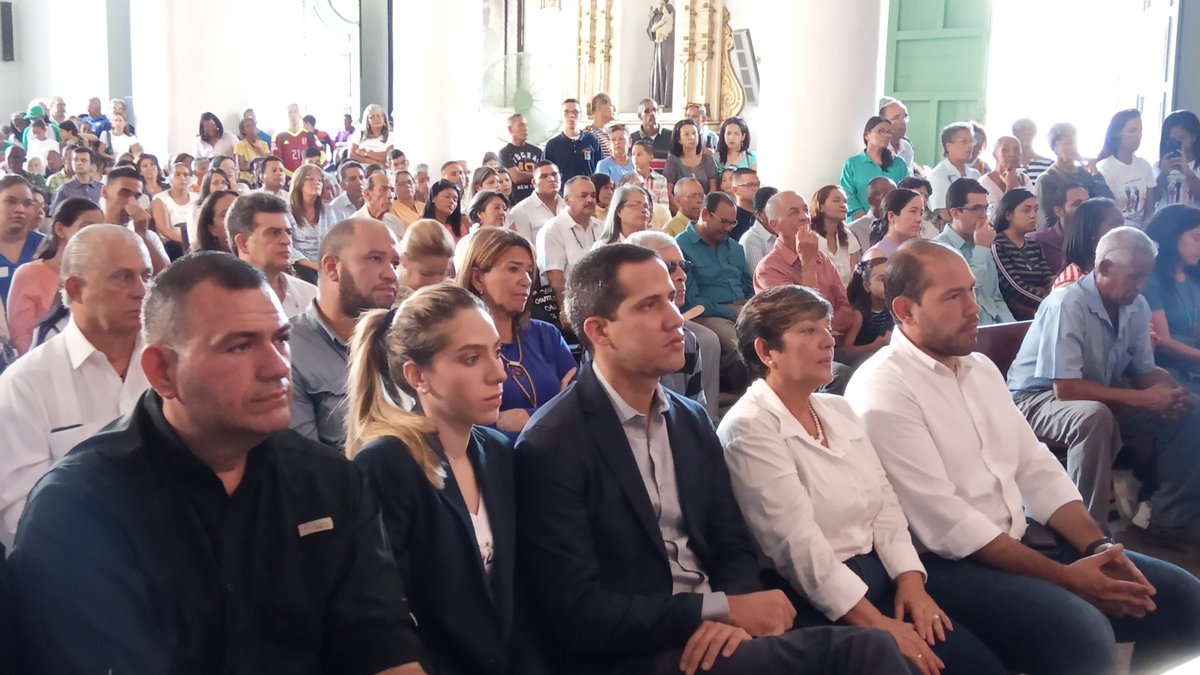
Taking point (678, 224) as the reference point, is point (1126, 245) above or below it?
above

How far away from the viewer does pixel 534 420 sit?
2.34 m

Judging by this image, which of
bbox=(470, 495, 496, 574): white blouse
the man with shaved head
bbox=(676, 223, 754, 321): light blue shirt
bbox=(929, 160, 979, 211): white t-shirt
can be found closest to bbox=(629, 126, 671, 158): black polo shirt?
Answer: bbox=(929, 160, 979, 211): white t-shirt

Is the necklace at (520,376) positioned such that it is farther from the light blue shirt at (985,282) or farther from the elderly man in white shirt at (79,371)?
the light blue shirt at (985,282)

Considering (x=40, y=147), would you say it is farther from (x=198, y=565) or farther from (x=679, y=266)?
(x=198, y=565)

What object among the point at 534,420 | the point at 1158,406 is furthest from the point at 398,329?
the point at 1158,406

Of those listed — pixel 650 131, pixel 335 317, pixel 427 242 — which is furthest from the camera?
pixel 650 131

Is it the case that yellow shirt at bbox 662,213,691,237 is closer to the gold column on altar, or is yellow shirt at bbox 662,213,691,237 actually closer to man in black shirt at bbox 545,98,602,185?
man in black shirt at bbox 545,98,602,185

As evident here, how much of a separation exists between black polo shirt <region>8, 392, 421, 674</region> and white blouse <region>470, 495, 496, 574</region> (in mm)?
306

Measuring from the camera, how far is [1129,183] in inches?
277

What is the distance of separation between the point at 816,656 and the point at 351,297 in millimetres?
1764

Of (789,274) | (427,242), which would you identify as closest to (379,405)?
(427,242)

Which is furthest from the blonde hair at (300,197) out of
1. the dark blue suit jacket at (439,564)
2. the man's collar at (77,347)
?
the dark blue suit jacket at (439,564)

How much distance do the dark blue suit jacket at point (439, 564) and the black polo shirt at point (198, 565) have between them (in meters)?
0.19

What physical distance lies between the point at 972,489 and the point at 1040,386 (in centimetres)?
144
